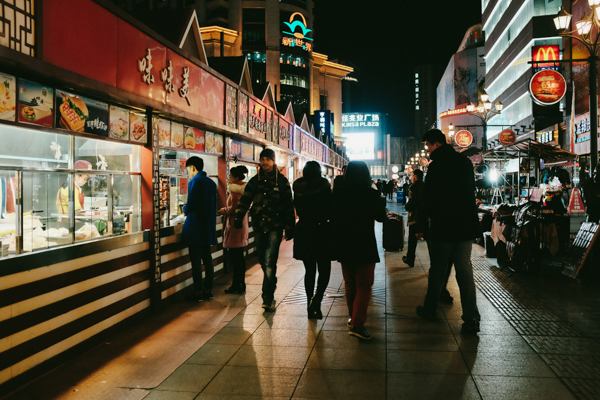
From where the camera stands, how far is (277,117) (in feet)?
45.4

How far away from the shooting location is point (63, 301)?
409cm

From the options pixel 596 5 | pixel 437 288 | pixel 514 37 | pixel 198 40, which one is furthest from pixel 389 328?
pixel 514 37

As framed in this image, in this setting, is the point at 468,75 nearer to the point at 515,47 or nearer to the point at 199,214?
the point at 515,47

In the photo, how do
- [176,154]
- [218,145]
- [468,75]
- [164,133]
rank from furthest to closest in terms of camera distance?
[468,75]
[218,145]
[176,154]
[164,133]

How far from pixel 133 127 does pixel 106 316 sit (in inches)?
92.6

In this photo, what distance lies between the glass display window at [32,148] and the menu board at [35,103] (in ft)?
2.57

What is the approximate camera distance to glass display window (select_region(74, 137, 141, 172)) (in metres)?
5.31

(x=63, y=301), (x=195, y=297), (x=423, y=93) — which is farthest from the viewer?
(x=423, y=93)

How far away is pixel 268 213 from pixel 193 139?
2.66 meters

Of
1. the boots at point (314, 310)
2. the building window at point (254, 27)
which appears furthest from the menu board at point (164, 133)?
the building window at point (254, 27)

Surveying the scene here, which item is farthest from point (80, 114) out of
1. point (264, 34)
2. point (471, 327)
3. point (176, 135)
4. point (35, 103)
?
point (264, 34)

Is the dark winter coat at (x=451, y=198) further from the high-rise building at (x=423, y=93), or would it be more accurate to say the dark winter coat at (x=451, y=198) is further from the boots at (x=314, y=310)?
the high-rise building at (x=423, y=93)

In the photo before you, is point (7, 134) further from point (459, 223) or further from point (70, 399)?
point (459, 223)

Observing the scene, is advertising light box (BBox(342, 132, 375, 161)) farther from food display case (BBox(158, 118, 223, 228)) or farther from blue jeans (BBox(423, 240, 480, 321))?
blue jeans (BBox(423, 240, 480, 321))
